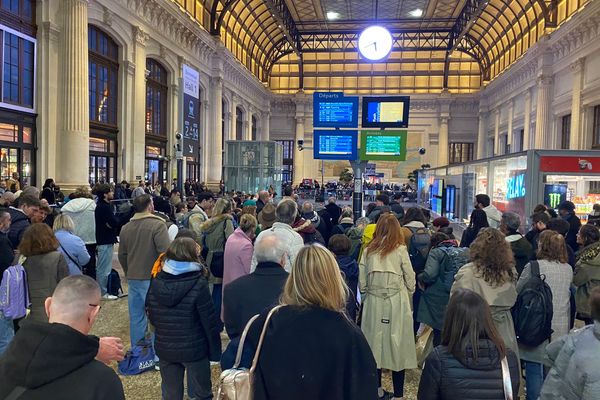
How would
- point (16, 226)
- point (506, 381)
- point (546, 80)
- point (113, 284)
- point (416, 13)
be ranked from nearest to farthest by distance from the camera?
point (506, 381), point (16, 226), point (113, 284), point (546, 80), point (416, 13)

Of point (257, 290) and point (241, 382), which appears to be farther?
point (257, 290)

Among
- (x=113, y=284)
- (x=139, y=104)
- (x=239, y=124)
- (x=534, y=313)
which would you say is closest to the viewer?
(x=534, y=313)

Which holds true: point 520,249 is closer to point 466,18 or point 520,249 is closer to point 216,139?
point 216,139

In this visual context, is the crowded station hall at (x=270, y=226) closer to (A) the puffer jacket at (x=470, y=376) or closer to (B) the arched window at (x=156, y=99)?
(A) the puffer jacket at (x=470, y=376)

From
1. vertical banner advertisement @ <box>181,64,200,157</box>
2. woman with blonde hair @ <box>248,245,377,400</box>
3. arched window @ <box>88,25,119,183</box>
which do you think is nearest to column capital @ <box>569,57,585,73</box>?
vertical banner advertisement @ <box>181,64,200,157</box>

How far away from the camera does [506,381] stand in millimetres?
2219

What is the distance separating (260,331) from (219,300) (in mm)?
3638

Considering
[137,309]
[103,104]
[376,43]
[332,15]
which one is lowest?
[137,309]

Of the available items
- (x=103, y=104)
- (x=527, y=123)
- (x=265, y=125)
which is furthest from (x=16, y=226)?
(x=265, y=125)

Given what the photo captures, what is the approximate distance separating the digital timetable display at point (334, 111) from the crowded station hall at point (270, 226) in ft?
0.21

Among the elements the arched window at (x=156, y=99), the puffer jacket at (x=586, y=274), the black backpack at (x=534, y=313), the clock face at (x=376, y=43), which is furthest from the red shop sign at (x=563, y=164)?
the arched window at (x=156, y=99)

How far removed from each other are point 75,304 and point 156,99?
22.8 metres

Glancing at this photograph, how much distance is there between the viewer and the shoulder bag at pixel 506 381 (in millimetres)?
2201

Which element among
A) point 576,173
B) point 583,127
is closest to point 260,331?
point 576,173
